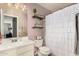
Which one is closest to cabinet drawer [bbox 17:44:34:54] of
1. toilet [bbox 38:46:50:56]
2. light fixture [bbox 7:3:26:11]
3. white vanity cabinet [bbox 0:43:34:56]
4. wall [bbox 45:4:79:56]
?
white vanity cabinet [bbox 0:43:34:56]

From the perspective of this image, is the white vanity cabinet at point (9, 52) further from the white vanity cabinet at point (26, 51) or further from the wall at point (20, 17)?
the wall at point (20, 17)

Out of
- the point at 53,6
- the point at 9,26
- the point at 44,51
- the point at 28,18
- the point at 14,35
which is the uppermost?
the point at 53,6

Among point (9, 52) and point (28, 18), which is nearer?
point (9, 52)

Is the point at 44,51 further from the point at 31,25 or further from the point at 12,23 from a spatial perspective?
the point at 12,23

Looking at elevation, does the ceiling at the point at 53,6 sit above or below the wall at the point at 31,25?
above

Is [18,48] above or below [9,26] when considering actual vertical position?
below

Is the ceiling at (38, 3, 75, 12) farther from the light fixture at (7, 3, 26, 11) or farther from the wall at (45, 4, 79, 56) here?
the light fixture at (7, 3, 26, 11)

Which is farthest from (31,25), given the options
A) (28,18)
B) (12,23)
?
(12,23)

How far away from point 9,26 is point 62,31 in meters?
0.66

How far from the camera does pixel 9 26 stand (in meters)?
1.43

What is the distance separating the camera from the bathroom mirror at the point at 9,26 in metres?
1.41

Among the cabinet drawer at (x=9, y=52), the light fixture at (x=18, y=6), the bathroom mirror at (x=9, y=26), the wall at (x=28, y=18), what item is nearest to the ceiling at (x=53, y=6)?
the wall at (x=28, y=18)

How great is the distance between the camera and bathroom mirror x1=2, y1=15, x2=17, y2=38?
141 cm

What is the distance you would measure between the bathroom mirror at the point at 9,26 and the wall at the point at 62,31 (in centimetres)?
41
